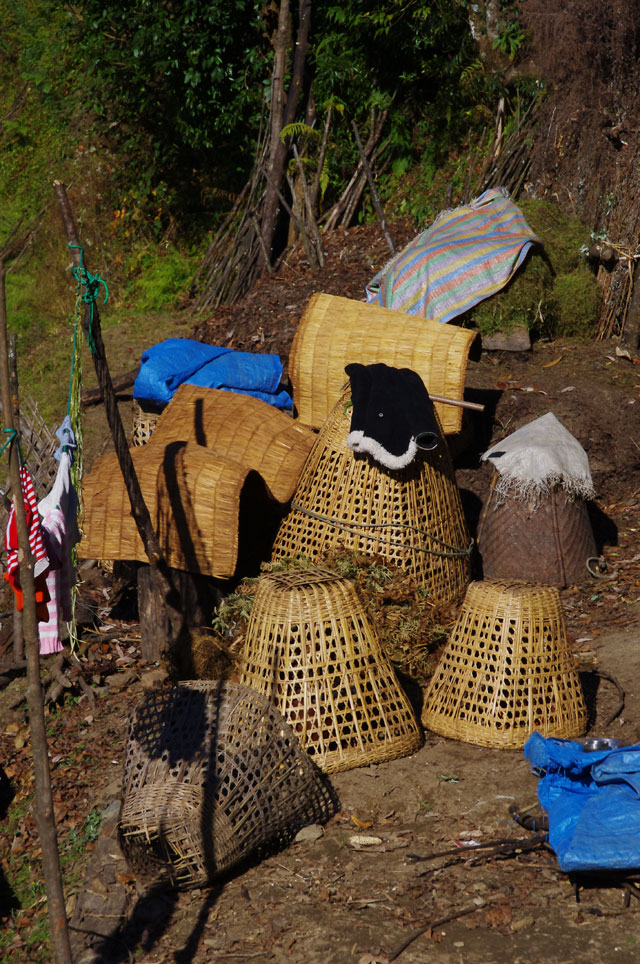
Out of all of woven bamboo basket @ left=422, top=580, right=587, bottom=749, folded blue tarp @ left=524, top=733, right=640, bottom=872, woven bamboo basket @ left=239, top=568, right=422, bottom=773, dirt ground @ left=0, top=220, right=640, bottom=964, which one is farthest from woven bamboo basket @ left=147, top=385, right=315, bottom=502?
folded blue tarp @ left=524, top=733, right=640, bottom=872

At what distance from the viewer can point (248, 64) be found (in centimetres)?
1215

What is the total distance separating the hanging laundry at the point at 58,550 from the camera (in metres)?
4.53

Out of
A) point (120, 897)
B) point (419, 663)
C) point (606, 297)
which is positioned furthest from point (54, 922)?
point (606, 297)

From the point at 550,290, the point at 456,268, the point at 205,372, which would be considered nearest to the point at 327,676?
the point at 205,372

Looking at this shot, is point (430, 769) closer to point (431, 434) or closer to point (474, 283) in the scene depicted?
point (431, 434)

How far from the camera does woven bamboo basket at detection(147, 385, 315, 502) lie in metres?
6.14

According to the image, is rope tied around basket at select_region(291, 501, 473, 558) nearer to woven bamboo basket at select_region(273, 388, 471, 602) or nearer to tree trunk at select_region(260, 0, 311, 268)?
woven bamboo basket at select_region(273, 388, 471, 602)

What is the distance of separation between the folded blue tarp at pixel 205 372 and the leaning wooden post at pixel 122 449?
2170mm

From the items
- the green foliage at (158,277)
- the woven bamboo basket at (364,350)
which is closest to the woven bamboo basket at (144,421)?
the woven bamboo basket at (364,350)

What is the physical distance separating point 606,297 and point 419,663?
5.09 meters

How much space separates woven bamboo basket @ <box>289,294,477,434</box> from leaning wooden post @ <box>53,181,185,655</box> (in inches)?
94.8

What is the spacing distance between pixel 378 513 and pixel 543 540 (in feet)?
4.49

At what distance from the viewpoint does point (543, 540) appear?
6375 millimetres

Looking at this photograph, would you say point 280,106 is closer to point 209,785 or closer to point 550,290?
point 550,290
